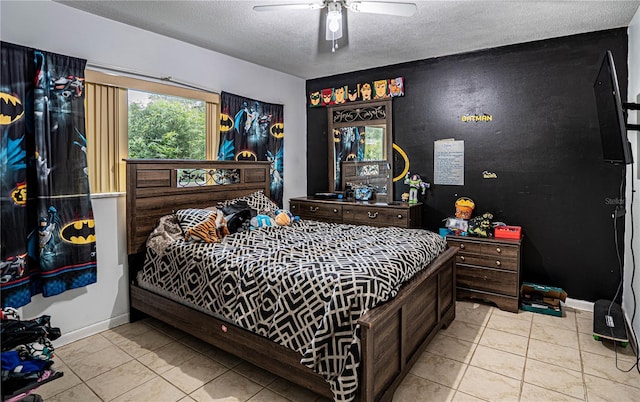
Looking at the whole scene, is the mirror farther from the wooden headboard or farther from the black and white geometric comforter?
the black and white geometric comforter

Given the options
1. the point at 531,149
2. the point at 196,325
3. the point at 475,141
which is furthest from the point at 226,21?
the point at 531,149

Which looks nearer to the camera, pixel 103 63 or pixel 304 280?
pixel 304 280

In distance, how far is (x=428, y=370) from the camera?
242 cm

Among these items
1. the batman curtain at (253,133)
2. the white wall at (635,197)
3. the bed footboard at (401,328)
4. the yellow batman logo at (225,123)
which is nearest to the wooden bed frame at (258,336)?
the bed footboard at (401,328)

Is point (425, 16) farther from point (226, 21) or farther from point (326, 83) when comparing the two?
point (326, 83)

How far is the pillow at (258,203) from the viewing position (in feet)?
12.2

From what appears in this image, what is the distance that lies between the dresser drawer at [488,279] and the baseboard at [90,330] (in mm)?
3224

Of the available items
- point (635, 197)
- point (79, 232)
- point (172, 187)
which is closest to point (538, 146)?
point (635, 197)

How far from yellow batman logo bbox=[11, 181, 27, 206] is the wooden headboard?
700mm

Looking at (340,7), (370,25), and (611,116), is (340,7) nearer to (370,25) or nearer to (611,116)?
(370,25)

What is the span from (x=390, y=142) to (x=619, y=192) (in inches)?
91.1

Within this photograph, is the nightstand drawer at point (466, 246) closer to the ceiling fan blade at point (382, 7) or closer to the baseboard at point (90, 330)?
the ceiling fan blade at point (382, 7)

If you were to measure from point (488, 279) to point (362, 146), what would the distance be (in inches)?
88.2

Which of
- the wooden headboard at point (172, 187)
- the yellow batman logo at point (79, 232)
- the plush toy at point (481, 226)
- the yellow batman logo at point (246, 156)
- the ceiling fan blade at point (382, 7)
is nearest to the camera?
the ceiling fan blade at point (382, 7)
